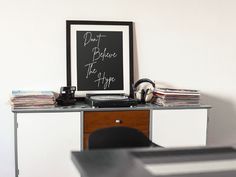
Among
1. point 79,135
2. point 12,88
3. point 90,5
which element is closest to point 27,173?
point 79,135

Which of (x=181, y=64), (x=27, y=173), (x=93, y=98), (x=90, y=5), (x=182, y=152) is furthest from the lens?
(x=181, y=64)

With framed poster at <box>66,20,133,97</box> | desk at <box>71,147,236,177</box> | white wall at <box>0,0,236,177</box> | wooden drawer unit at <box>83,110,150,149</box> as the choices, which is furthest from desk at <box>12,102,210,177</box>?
desk at <box>71,147,236,177</box>

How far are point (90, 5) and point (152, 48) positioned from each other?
722mm

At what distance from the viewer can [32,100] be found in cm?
293

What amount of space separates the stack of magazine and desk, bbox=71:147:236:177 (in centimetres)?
121

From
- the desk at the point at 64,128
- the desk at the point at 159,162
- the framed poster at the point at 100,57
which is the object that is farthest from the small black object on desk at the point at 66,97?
the desk at the point at 159,162

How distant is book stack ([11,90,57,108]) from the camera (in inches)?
114

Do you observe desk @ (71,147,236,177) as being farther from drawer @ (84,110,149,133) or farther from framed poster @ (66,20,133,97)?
framed poster @ (66,20,133,97)

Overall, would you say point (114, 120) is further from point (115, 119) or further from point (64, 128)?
point (64, 128)

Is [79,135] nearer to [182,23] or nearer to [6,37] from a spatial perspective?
[6,37]

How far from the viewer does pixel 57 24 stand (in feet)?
10.7

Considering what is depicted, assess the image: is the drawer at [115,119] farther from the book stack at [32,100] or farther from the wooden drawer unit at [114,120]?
the book stack at [32,100]

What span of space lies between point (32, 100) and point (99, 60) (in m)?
0.75

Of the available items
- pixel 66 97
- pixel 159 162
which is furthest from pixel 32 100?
pixel 159 162
